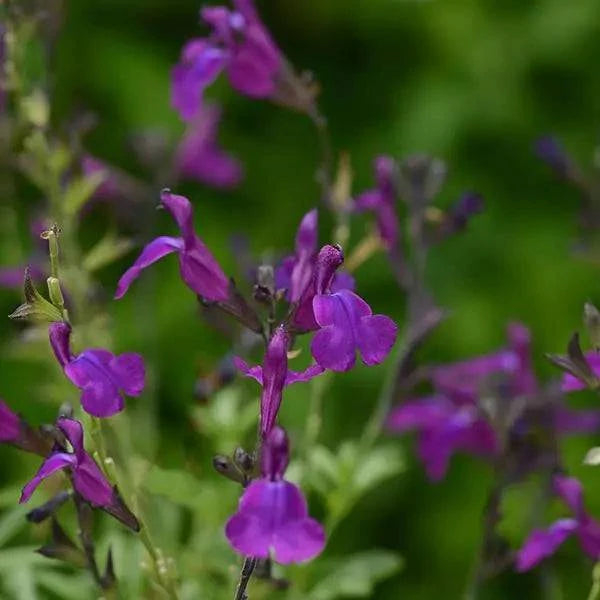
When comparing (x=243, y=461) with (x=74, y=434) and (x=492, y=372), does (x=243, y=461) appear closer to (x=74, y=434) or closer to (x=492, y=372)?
(x=74, y=434)

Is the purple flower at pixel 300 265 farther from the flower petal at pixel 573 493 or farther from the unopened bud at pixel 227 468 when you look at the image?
the flower petal at pixel 573 493

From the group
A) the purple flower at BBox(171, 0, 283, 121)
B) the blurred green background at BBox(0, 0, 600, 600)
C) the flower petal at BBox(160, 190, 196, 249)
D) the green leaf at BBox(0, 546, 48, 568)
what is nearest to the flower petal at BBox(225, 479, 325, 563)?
the flower petal at BBox(160, 190, 196, 249)

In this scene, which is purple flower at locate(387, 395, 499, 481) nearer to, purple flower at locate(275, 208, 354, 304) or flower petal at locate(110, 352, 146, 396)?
purple flower at locate(275, 208, 354, 304)

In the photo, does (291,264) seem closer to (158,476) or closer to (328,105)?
(158,476)

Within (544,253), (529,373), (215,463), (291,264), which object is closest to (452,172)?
(544,253)

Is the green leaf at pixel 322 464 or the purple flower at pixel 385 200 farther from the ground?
the purple flower at pixel 385 200

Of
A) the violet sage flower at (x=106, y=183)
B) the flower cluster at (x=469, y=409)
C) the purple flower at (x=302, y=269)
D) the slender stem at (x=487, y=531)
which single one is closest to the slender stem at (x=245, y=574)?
the purple flower at (x=302, y=269)
